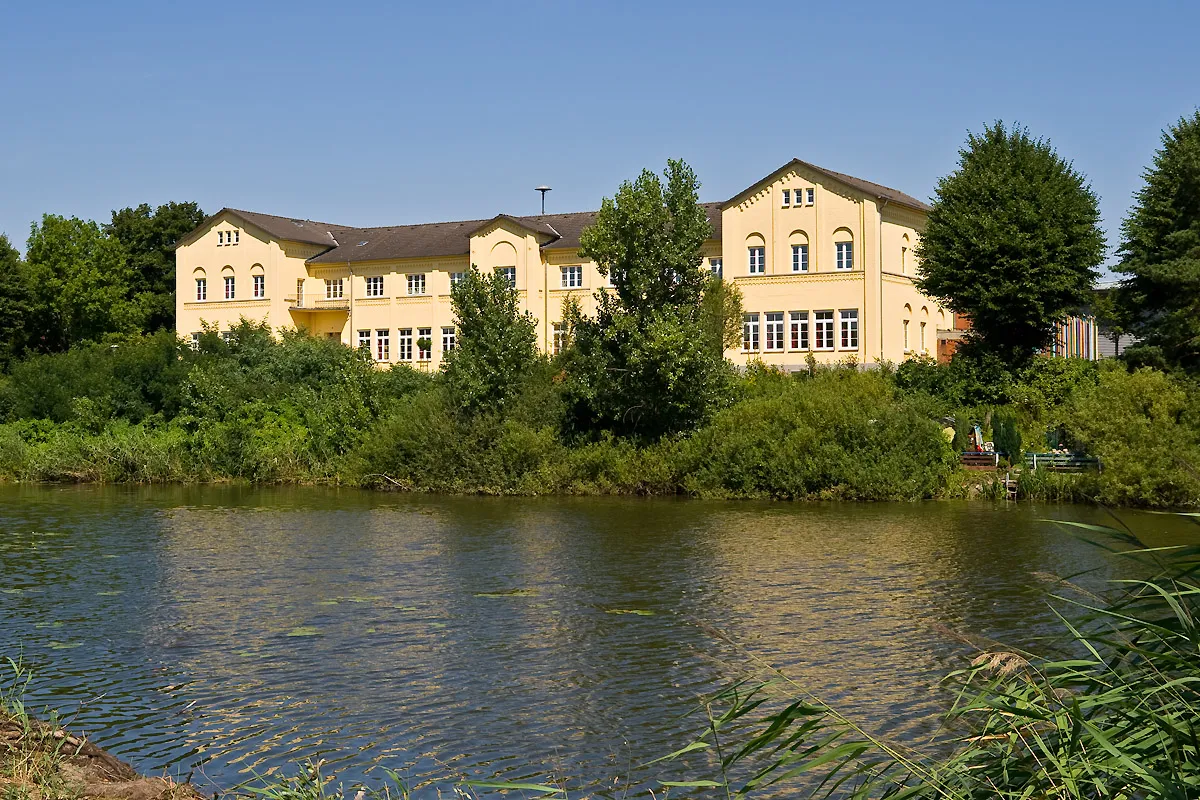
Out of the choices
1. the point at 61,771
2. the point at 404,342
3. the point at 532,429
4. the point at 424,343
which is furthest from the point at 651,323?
the point at 61,771

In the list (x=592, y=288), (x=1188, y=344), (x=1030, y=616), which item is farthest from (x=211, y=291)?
(x=1030, y=616)

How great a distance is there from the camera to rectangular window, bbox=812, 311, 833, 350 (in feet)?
184

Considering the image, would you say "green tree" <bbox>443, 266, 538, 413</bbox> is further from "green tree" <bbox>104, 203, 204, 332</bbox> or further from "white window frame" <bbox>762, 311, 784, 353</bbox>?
"green tree" <bbox>104, 203, 204, 332</bbox>

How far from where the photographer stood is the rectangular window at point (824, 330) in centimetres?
5594

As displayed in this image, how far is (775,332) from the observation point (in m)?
56.8

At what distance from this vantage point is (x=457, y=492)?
149 ft

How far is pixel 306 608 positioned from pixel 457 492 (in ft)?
80.0

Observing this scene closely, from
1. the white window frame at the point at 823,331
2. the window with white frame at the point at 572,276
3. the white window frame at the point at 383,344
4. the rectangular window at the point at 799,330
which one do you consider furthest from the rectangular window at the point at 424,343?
the white window frame at the point at 823,331

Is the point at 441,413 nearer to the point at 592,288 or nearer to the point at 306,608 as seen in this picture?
the point at 592,288

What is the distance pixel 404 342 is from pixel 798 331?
72.3 ft

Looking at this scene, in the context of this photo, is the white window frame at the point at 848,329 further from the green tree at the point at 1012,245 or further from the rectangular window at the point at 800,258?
the green tree at the point at 1012,245

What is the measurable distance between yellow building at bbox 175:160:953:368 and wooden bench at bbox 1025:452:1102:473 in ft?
46.5

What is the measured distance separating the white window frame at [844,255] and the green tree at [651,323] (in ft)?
→ 40.5

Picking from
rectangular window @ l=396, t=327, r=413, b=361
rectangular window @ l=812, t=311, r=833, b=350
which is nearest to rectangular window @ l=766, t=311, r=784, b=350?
rectangular window @ l=812, t=311, r=833, b=350
